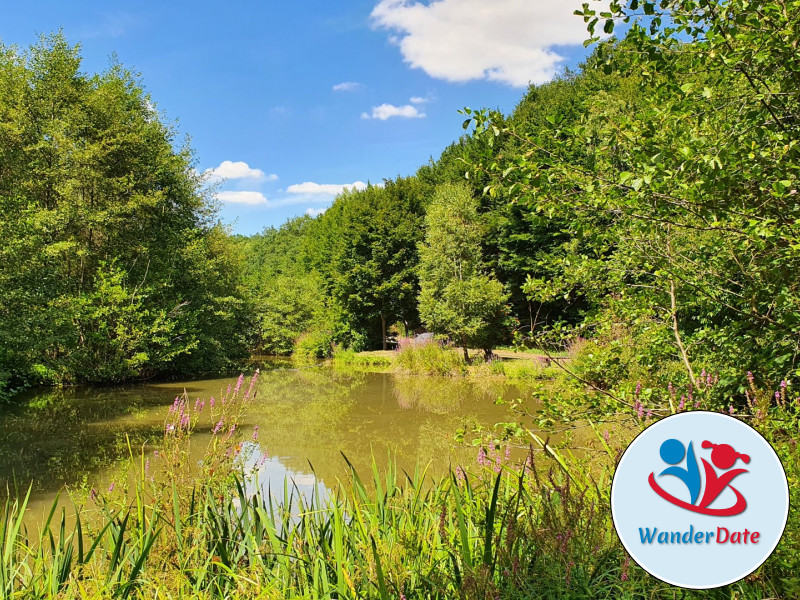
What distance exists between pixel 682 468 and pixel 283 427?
9.80 meters

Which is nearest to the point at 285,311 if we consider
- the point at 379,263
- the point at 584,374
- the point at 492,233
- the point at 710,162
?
the point at 379,263

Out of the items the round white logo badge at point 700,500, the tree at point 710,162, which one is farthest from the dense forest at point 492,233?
the round white logo badge at point 700,500

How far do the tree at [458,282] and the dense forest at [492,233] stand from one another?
0.31ft

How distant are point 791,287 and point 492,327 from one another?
19897mm

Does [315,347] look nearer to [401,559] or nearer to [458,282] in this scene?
[458,282]

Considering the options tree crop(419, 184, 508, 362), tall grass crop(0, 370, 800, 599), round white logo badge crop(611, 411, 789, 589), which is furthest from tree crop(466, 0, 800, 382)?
tree crop(419, 184, 508, 362)

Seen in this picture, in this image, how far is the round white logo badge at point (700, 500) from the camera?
130 centimetres

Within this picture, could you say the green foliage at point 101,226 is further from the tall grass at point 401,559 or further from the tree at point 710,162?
the tree at point 710,162

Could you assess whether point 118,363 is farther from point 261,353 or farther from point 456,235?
point 261,353

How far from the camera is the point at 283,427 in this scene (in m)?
10.5

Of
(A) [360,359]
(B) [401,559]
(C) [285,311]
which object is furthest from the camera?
(C) [285,311]

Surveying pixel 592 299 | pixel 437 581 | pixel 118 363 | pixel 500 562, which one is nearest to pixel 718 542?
pixel 500 562

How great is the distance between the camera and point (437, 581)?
208cm

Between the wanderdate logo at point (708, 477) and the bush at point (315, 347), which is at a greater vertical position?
the wanderdate logo at point (708, 477)
